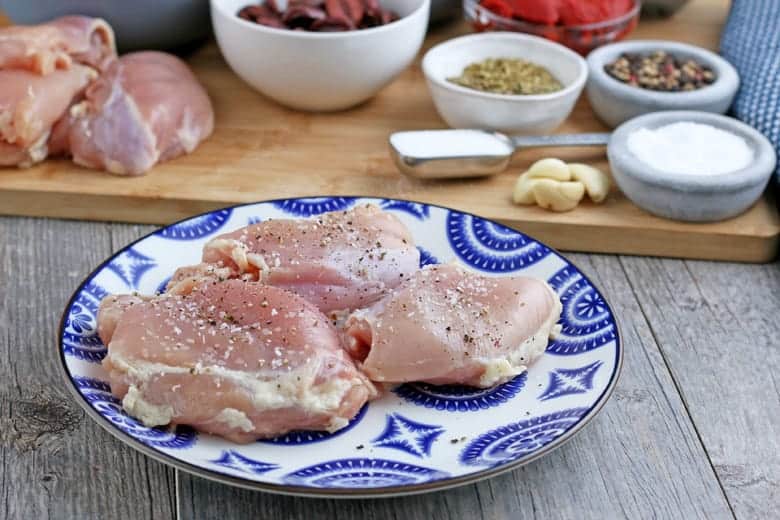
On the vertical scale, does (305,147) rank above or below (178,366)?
below

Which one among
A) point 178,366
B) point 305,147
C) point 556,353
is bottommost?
point 305,147

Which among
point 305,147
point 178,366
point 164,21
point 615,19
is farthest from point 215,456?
point 615,19

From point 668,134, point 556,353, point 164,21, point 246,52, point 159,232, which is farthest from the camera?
point 164,21

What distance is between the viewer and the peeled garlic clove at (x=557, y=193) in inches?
79.2

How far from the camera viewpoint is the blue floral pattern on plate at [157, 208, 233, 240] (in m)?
1.75

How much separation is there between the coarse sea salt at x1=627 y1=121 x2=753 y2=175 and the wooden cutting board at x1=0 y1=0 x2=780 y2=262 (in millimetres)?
102

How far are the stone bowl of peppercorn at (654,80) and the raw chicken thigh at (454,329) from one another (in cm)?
84

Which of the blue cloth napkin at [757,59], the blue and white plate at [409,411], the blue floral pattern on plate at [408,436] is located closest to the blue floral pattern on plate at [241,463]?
the blue and white plate at [409,411]

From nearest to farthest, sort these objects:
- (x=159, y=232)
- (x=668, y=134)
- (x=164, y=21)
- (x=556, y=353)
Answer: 1. (x=556, y=353)
2. (x=159, y=232)
3. (x=668, y=134)
4. (x=164, y=21)

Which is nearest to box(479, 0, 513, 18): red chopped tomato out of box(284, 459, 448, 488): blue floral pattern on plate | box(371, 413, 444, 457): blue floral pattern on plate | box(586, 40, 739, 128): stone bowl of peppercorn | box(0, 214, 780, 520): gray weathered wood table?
box(586, 40, 739, 128): stone bowl of peppercorn

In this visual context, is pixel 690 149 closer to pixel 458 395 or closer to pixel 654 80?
pixel 654 80

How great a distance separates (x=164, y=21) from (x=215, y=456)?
54.8 inches

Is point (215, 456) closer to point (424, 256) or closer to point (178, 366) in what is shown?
point (178, 366)

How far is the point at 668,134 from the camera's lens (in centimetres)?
212
